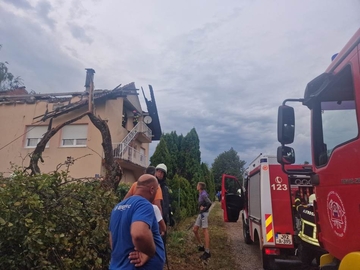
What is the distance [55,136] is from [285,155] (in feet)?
58.7

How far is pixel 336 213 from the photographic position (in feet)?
8.42

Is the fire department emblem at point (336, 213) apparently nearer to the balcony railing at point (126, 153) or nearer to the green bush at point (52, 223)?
the green bush at point (52, 223)

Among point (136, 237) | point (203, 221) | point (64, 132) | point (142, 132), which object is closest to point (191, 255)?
point (203, 221)

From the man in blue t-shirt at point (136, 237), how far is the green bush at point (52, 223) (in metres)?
0.92

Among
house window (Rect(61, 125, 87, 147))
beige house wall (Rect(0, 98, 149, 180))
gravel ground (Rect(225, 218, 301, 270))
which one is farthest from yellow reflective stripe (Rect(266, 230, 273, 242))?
house window (Rect(61, 125, 87, 147))

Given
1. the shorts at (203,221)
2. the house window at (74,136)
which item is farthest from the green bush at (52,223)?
the house window at (74,136)

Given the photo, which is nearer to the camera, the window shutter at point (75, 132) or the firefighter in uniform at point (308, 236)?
the firefighter in uniform at point (308, 236)

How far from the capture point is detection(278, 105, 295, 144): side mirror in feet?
9.98

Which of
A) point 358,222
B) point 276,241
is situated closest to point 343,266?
point 358,222

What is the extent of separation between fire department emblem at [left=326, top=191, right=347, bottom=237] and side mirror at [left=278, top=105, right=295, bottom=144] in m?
0.69

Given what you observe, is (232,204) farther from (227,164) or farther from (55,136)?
(227,164)

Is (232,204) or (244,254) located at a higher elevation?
(232,204)

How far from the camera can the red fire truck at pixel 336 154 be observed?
2236mm

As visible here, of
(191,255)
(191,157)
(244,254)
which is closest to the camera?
(191,255)
